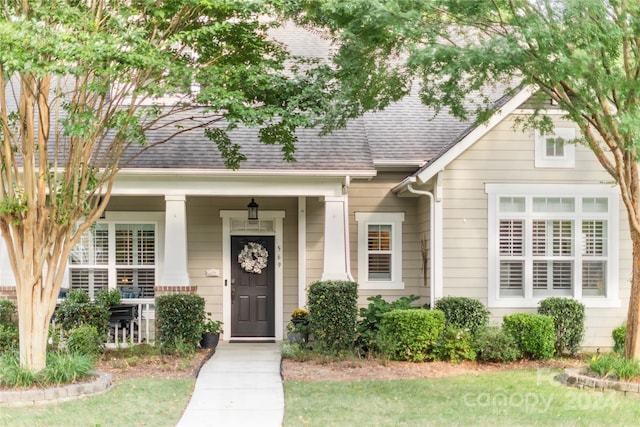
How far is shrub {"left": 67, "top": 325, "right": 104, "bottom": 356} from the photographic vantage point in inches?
489

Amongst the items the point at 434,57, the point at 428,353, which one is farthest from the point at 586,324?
the point at 434,57

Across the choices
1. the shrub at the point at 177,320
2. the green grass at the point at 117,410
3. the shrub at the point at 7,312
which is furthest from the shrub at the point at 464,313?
the shrub at the point at 7,312

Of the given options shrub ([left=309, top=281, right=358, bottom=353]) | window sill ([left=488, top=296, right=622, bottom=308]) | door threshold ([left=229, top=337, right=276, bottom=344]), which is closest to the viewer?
shrub ([left=309, top=281, right=358, bottom=353])

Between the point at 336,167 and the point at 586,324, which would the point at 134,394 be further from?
the point at 586,324

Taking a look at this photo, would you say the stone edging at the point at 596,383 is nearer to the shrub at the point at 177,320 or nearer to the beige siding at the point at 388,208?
the beige siding at the point at 388,208

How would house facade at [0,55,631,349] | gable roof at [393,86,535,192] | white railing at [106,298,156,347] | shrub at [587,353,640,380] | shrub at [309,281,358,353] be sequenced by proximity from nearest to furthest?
shrub at [587,353,640,380] < shrub at [309,281,358,353] < gable roof at [393,86,535,192] < house facade at [0,55,631,349] < white railing at [106,298,156,347]

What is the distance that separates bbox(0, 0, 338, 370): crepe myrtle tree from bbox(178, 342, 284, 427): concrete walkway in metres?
2.22

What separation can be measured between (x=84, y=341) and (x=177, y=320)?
1.44 metres

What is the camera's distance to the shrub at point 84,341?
12430mm

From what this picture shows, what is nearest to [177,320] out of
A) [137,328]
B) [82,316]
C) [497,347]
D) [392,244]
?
[82,316]

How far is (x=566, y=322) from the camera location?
13.4 metres

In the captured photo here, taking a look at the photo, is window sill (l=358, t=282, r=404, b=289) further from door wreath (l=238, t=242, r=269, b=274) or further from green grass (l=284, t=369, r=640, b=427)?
green grass (l=284, t=369, r=640, b=427)

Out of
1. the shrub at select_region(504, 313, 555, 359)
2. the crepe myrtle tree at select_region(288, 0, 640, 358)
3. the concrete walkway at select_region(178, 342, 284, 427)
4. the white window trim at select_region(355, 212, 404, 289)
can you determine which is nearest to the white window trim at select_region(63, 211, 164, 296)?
the concrete walkway at select_region(178, 342, 284, 427)

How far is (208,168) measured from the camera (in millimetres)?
13594
